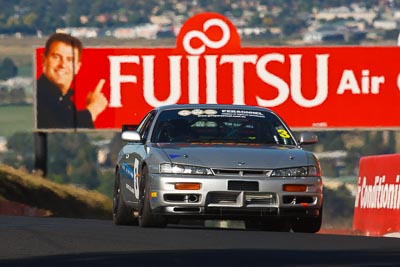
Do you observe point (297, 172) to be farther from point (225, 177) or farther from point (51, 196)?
point (51, 196)

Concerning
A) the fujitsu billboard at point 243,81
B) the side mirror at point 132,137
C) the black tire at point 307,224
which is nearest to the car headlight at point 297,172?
the black tire at point 307,224

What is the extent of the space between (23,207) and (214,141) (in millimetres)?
16892

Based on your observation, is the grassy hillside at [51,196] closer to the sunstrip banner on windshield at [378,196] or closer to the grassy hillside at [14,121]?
the sunstrip banner on windshield at [378,196]

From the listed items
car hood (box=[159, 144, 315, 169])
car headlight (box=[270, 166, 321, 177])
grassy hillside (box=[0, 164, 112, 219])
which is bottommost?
grassy hillside (box=[0, 164, 112, 219])

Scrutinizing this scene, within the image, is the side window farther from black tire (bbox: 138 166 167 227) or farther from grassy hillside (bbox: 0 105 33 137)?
grassy hillside (bbox: 0 105 33 137)

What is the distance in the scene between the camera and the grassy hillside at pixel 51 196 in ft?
121

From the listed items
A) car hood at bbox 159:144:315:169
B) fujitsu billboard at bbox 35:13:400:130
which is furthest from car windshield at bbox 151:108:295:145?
fujitsu billboard at bbox 35:13:400:130

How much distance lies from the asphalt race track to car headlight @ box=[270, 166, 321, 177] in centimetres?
64

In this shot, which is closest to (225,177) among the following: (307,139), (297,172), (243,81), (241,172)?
(241,172)

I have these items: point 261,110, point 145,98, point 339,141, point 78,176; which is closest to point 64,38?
point 145,98

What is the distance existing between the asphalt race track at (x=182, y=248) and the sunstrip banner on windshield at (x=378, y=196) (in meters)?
5.83

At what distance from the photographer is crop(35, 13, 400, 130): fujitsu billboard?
41.6m

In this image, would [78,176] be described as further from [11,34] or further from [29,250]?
[29,250]

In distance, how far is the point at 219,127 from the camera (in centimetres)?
1909
